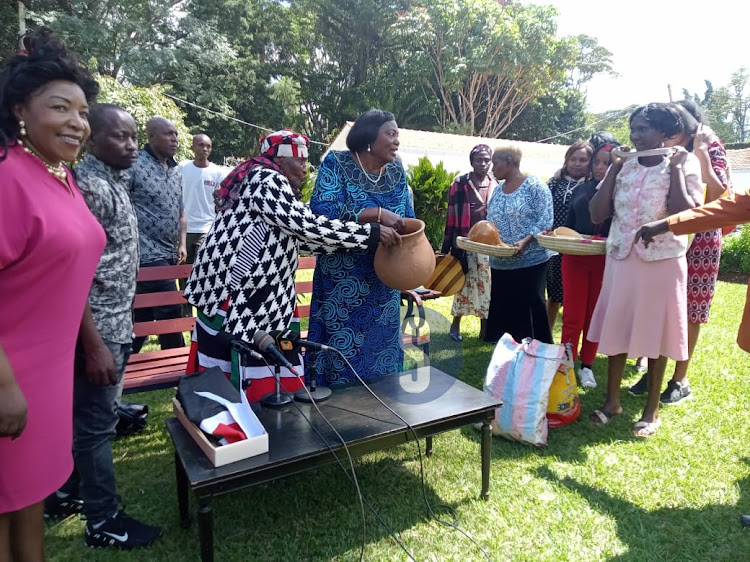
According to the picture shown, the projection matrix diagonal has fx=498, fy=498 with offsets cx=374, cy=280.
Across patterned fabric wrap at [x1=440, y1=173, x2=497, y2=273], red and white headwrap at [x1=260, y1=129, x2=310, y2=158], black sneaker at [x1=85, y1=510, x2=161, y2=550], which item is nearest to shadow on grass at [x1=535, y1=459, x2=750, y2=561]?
black sneaker at [x1=85, y1=510, x2=161, y2=550]

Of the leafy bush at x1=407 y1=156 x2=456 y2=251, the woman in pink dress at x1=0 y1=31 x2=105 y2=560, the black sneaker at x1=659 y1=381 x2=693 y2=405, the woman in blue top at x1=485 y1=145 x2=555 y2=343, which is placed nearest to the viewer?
the woman in pink dress at x1=0 y1=31 x2=105 y2=560

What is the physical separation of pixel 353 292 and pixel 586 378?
2.55 m

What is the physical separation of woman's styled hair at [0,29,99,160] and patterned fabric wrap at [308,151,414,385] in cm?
133

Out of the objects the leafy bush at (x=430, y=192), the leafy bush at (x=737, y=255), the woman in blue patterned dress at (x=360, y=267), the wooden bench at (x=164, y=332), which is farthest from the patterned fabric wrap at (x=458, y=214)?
the leafy bush at (x=737, y=255)

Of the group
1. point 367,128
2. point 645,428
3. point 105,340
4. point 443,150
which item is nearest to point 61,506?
point 105,340

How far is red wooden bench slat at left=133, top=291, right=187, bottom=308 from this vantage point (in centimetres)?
350

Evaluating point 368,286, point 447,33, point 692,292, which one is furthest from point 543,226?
point 447,33

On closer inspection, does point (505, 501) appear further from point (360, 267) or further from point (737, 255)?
point (737, 255)

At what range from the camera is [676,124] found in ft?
9.95

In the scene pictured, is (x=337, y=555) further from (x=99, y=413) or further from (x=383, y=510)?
(x=99, y=413)

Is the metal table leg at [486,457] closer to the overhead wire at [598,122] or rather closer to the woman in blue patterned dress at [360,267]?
the woman in blue patterned dress at [360,267]

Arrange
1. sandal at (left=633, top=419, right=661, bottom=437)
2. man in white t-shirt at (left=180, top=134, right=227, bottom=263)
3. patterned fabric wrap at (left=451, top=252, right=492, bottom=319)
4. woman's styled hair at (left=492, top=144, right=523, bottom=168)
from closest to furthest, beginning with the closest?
1. sandal at (left=633, top=419, right=661, bottom=437)
2. woman's styled hair at (left=492, top=144, right=523, bottom=168)
3. patterned fabric wrap at (left=451, top=252, right=492, bottom=319)
4. man in white t-shirt at (left=180, top=134, right=227, bottom=263)

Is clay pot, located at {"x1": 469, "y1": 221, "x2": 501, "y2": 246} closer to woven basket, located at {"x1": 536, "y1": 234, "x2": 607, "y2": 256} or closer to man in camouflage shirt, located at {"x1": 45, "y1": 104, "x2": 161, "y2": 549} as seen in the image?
woven basket, located at {"x1": 536, "y1": 234, "x2": 607, "y2": 256}

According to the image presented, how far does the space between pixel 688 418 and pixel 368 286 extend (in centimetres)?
266
